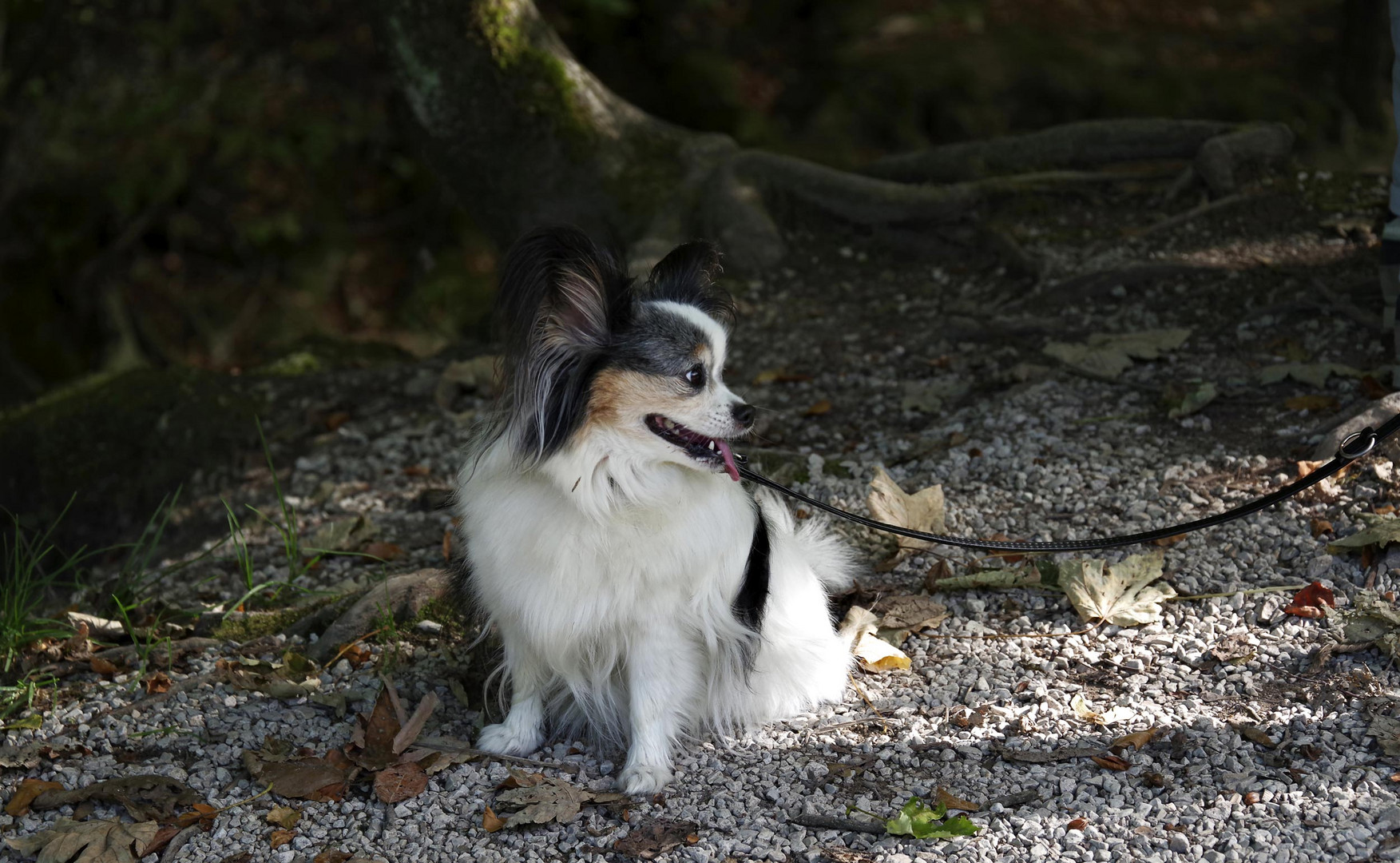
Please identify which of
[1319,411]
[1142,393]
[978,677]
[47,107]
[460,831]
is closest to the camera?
[460,831]

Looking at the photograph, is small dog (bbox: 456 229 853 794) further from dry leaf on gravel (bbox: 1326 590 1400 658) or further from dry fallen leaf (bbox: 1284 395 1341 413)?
dry fallen leaf (bbox: 1284 395 1341 413)

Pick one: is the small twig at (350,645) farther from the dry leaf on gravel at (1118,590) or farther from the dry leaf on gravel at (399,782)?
the dry leaf on gravel at (1118,590)

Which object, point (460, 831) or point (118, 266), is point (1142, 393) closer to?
point (460, 831)

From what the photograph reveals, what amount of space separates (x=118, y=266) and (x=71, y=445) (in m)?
4.48

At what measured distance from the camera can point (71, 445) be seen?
A: 632cm

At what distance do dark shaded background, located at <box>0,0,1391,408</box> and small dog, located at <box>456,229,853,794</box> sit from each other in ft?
19.9

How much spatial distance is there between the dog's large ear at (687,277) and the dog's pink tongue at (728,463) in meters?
0.41

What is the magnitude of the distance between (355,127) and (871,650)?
Answer: 7.27m

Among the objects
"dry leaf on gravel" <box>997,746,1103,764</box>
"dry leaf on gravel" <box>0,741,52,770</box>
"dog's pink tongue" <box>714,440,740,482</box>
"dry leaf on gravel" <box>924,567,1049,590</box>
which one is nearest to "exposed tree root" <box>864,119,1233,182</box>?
"dry leaf on gravel" <box>924,567,1049,590</box>

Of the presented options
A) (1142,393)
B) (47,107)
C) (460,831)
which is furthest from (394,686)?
(47,107)

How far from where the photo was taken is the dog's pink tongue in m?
3.08

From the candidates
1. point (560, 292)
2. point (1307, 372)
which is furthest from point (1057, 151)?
point (560, 292)

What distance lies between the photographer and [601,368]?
9.91 feet

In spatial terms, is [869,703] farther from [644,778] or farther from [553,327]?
[553,327]
